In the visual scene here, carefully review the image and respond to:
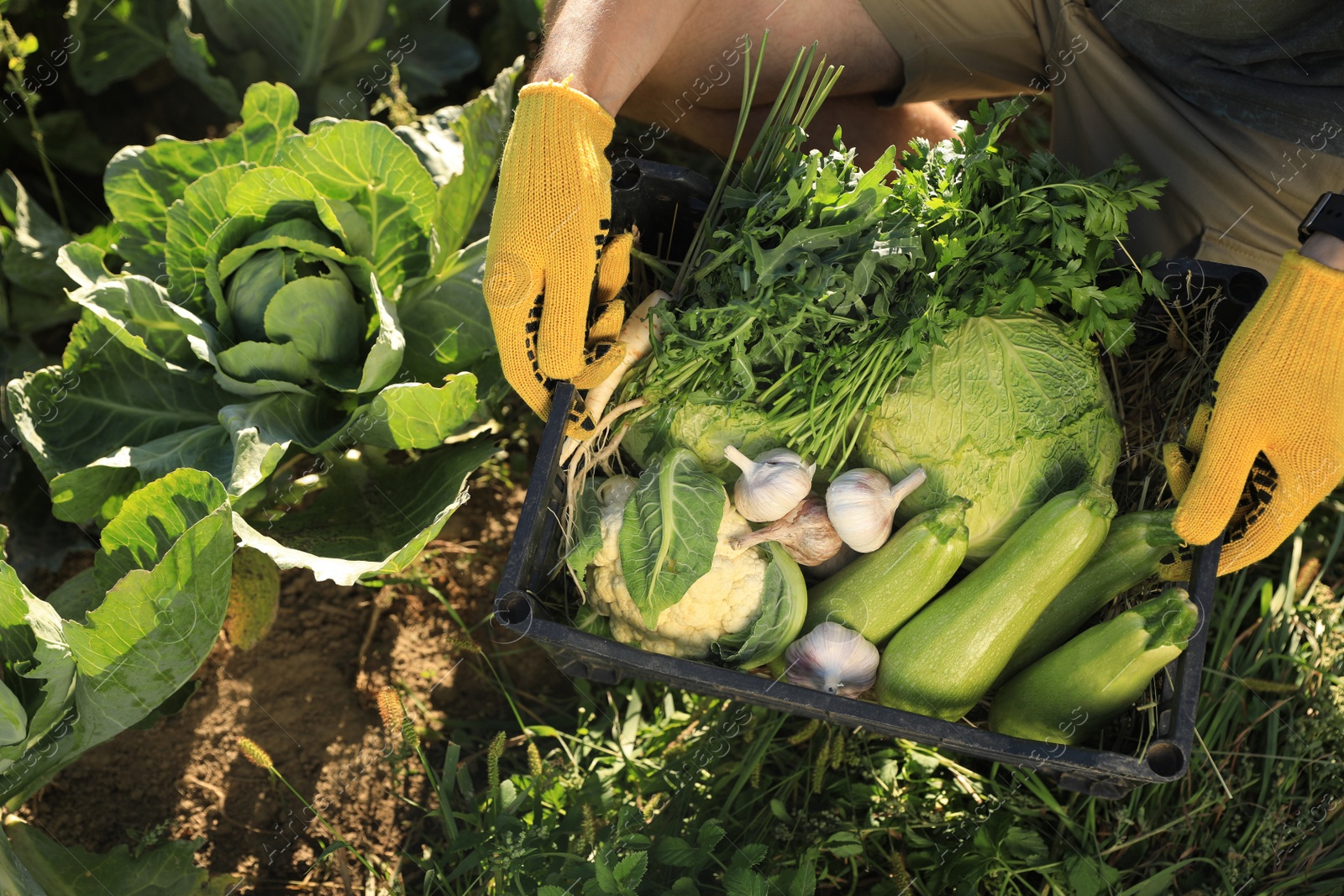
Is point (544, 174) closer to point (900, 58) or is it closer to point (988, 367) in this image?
point (988, 367)

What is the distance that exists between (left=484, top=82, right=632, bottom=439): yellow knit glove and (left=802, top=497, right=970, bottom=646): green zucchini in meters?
0.69

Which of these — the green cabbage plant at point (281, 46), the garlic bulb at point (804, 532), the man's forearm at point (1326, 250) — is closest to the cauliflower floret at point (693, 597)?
the garlic bulb at point (804, 532)

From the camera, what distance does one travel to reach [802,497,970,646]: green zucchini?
6.63 feet

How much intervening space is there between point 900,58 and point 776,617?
1657mm

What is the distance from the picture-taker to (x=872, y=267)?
1.91 metres

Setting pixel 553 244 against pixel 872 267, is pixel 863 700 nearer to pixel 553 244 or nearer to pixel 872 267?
pixel 872 267

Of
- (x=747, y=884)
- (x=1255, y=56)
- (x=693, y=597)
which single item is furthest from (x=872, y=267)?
(x=747, y=884)

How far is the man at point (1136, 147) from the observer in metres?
1.94

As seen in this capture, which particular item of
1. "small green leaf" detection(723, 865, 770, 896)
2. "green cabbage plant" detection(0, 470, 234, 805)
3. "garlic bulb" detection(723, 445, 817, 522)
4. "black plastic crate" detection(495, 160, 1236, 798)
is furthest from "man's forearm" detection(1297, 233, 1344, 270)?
"green cabbage plant" detection(0, 470, 234, 805)

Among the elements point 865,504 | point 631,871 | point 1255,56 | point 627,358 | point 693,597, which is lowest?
point 631,871

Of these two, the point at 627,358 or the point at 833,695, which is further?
the point at 627,358

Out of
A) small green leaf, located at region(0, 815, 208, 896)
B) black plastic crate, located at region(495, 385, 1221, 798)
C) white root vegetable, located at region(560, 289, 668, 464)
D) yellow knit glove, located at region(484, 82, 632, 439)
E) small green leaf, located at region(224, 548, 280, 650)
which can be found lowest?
small green leaf, located at region(0, 815, 208, 896)

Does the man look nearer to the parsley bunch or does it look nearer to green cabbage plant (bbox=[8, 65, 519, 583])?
the parsley bunch

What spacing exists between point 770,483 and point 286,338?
49.0 inches
